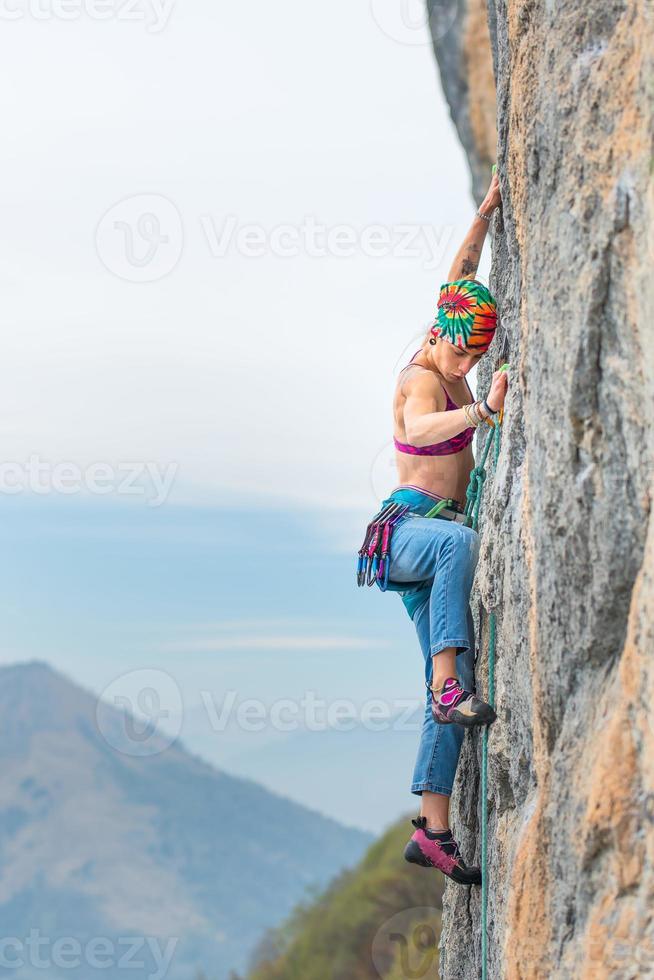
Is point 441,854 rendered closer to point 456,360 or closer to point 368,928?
point 456,360

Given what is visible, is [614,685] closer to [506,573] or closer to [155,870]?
[506,573]

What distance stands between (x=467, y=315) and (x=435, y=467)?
0.82 metres

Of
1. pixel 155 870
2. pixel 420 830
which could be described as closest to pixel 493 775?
pixel 420 830

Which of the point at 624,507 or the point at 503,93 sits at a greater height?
the point at 503,93

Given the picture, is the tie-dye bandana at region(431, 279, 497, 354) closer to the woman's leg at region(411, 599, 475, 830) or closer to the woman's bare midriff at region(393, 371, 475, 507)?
the woman's bare midriff at region(393, 371, 475, 507)

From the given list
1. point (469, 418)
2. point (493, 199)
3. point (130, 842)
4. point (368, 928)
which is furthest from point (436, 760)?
point (130, 842)

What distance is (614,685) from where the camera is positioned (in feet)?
13.2

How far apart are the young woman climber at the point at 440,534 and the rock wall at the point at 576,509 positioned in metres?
0.29

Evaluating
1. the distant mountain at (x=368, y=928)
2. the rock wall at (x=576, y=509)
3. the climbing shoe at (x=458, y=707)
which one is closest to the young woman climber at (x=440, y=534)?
the climbing shoe at (x=458, y=707)

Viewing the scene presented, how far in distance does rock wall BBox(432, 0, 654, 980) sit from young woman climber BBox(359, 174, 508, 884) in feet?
0.97

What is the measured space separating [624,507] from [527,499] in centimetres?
83

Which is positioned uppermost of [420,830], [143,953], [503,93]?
[503,93]

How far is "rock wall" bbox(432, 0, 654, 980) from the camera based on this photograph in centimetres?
385

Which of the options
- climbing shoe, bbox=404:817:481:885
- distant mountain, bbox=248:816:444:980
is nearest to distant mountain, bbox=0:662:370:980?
distant mountain, bbox=248:816:444:980
